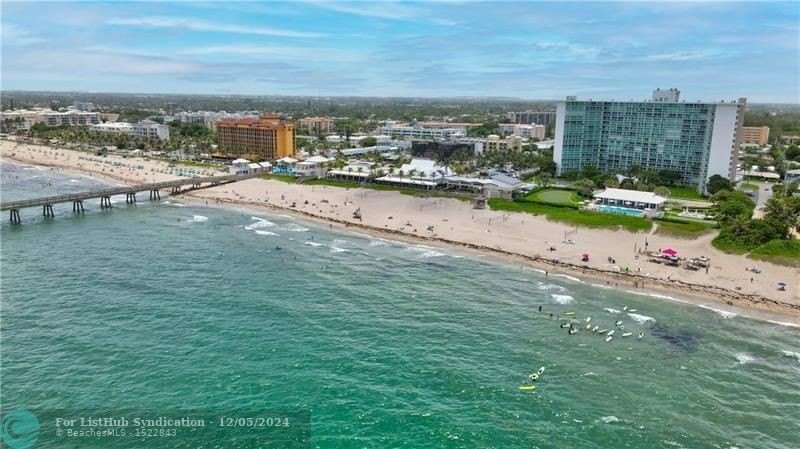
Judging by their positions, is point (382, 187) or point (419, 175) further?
point (419, 175)

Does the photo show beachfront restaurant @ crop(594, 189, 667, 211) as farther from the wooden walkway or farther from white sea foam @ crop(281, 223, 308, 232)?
the wooden walkway

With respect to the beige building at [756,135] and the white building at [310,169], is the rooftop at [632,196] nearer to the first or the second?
the white building at [310,169]

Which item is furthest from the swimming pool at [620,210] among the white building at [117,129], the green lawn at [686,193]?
the white building at [117,129]

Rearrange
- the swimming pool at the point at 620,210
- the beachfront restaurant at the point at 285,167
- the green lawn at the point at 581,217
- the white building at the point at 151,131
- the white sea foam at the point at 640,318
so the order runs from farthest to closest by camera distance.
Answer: the white building at the point at 151,131, the beachfront restaurant at the point at 285,167, the swimming pool at the point at 620,210, the green lawn at the point at 581,217, the white sea foam at the point at 640,318

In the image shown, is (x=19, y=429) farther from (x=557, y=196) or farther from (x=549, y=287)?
(x=557, y=196)

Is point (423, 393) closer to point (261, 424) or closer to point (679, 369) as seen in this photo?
point (261, 424)

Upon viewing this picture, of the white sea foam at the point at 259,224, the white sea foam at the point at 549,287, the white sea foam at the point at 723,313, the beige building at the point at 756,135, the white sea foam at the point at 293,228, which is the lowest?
the white sea foam at the point at 723,313

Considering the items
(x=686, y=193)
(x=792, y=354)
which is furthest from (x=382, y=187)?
(x=792, y=354)
